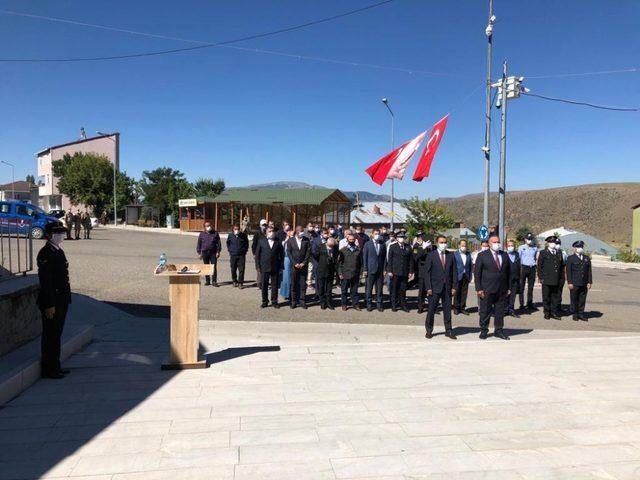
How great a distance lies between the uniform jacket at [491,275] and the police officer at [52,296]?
633 centimetres

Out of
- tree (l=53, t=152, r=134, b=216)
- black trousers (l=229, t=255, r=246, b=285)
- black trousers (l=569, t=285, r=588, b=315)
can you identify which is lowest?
black trousers (l=569, t=285, r=588, b=315)

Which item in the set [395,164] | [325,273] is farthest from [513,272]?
[395,164]

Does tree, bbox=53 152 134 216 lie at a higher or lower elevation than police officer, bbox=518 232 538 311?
higher

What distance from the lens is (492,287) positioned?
8.38 m

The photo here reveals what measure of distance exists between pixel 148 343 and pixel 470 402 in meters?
4.84

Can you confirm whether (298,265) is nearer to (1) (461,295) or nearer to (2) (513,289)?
(1) (461,295)

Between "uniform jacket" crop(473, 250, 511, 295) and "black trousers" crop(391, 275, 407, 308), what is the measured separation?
2.59 meters

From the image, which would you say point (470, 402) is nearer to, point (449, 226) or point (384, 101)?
point (384, 101)

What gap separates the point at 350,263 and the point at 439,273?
9.50 ft

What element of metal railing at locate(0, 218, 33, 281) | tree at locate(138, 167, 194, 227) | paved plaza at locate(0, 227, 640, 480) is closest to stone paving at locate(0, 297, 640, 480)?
paved plaza at locate(0, 227, 640, 480)

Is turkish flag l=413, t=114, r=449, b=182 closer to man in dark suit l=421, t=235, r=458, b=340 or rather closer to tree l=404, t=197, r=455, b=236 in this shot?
man in dark suit l=421, t=235, r=458, b=340

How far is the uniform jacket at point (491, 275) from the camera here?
8.38 meters

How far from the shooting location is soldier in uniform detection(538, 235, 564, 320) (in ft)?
34.9

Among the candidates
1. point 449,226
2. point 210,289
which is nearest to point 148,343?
point 210,289
